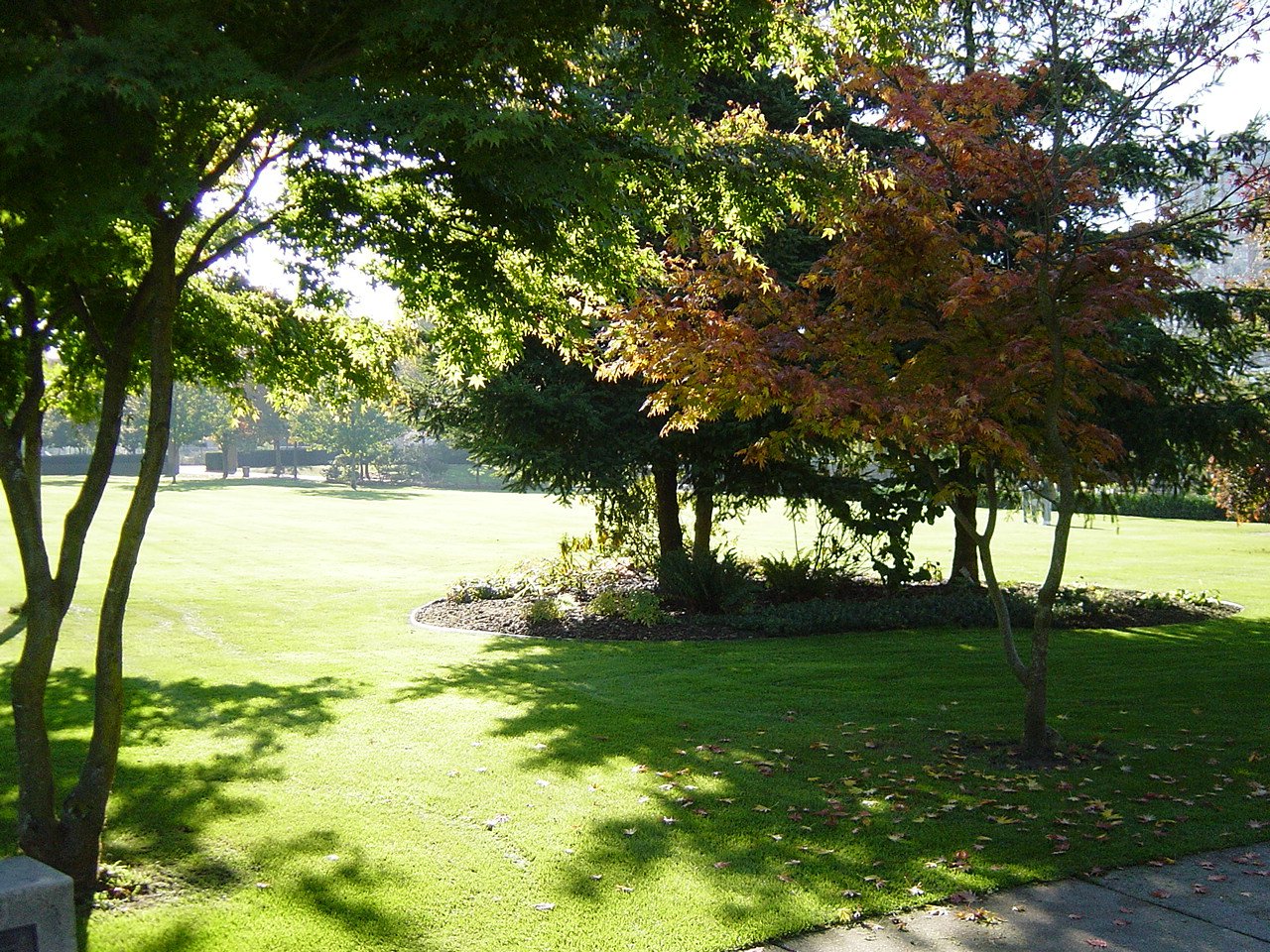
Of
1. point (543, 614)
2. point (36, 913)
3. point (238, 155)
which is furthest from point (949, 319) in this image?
point (543, 614)

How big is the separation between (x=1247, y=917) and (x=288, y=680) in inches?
338

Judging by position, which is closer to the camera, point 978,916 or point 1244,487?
point 978,916

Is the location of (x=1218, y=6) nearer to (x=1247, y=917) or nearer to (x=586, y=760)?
(x=1247, y=917)

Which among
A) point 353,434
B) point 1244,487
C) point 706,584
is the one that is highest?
point 353,434

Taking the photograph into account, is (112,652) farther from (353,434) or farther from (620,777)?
(353,434)

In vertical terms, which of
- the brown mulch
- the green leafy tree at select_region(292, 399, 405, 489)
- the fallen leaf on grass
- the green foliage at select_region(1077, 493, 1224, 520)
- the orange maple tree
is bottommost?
the brown mulch

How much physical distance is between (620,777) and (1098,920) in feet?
10.6

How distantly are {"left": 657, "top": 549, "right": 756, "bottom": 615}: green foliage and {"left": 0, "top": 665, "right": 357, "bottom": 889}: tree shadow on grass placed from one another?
19.9 ft

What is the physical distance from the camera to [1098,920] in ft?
15.9

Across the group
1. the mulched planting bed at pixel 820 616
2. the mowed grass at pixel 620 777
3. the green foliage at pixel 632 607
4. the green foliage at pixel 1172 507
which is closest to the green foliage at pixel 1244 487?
the mulched planting bed at pixel 820 616

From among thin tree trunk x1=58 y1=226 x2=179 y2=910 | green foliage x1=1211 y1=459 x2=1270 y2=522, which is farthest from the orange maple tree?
green foliage x1=1211 y1=459 x2=1270 y2=522

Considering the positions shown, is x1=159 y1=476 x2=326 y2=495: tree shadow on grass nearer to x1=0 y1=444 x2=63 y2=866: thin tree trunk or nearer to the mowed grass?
the mowed grass

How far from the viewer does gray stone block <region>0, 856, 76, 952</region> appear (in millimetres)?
3201

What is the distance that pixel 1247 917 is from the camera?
4.86 meters
